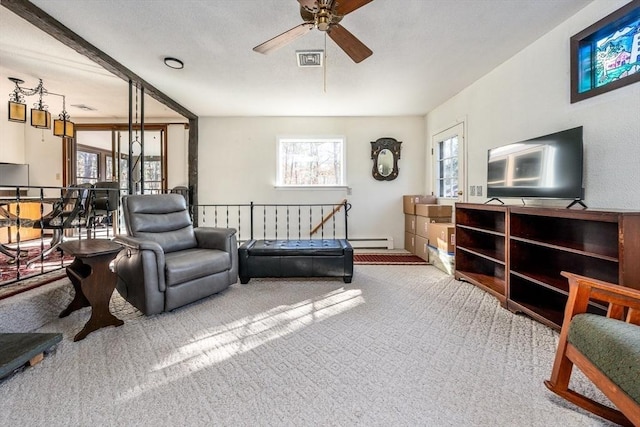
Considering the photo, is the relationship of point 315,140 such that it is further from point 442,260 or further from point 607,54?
point 607,54

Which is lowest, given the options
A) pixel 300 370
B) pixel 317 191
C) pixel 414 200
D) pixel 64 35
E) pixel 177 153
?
pixel 300 370

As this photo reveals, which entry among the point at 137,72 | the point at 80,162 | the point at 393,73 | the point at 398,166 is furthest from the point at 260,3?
the point at 80,162

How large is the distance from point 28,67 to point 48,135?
3095mm

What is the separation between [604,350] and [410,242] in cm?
378

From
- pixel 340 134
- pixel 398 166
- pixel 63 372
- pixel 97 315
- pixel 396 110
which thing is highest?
pixel 396 110

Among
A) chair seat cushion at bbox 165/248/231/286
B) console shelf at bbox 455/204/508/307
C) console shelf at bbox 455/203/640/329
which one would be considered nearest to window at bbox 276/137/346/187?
console shelf at bbox 455/204/508/307

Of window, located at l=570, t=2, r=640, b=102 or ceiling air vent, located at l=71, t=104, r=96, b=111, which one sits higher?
ceiling air vent, located at l=71, t=104, r=96, b=111

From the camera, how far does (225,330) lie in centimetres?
206

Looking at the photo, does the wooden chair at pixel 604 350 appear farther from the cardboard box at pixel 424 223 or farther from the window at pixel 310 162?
the window at pixel 310 162

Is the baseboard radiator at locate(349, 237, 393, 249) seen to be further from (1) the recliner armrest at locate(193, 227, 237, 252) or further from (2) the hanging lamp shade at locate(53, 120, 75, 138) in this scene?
(2) the hanging lamp shade at locate(53, 120, 75, 138)

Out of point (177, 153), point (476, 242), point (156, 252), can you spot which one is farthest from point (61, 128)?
point (476, 242)

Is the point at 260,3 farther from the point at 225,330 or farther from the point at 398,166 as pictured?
the point at 398,166

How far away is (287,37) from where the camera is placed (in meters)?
2.05

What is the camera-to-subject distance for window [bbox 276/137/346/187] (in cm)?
522
